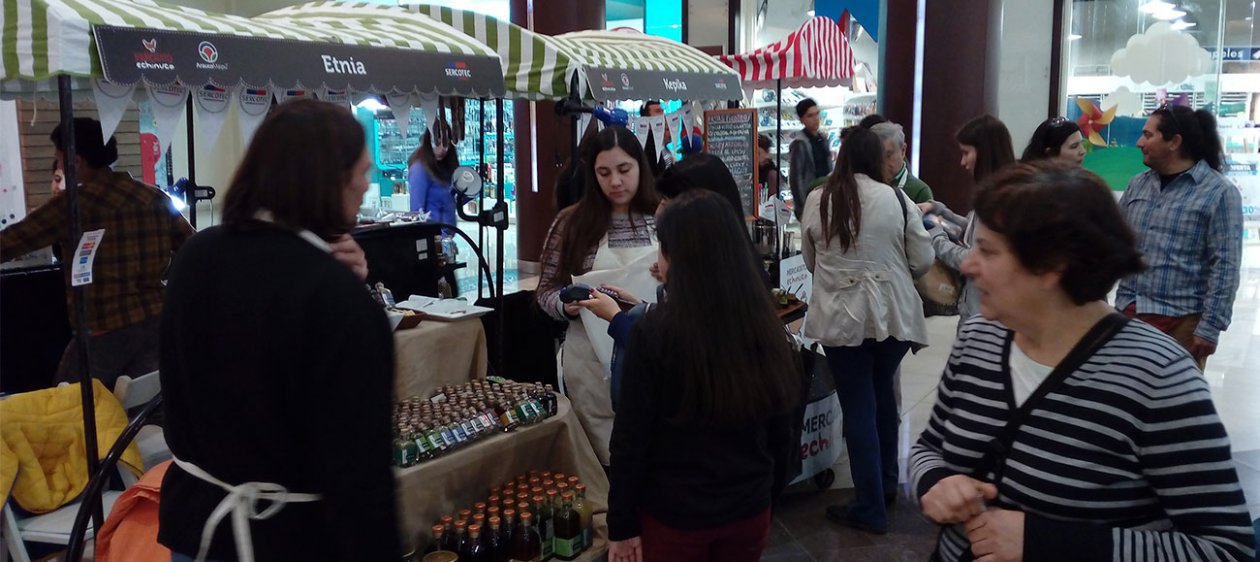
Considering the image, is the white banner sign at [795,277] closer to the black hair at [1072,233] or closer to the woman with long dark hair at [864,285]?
the woman with long dark hair at [864,285]

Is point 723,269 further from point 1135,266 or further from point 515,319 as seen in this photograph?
point 515,319

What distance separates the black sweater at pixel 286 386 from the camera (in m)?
1.40

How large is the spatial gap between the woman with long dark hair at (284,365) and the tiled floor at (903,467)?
8.01 feet

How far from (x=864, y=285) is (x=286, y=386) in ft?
8.31

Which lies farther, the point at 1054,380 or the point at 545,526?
the point at 545,526

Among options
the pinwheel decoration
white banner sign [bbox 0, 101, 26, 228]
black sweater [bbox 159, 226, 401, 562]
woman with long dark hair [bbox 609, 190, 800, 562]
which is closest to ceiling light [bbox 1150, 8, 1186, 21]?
the pinwheel decoration

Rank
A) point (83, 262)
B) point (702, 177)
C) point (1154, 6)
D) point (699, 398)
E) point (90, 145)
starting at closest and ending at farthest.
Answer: point (699, 398) < point (83, 262) < point (702, 177) < point (90, 145) < point (1154, 6)

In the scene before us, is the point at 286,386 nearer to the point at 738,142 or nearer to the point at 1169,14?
the point at 738,142

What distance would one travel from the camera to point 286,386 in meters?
1.43

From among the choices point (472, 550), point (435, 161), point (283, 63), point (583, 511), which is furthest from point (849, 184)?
point (435, 161)

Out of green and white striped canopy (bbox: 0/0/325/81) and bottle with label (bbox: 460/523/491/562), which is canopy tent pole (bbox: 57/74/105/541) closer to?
green and white striped canopy (bbox: 0/0/325/81)

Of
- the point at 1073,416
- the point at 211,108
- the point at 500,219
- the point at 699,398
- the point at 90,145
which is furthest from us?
the point at 500,219

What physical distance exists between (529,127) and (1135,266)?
8.66 meters

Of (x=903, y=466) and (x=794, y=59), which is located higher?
(x=794, y=59)
